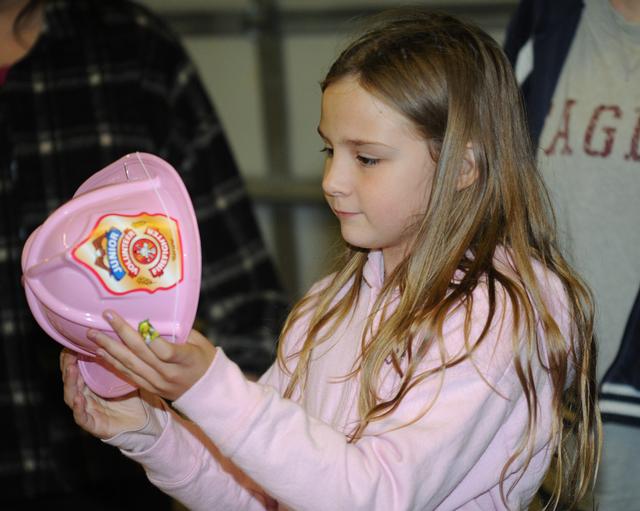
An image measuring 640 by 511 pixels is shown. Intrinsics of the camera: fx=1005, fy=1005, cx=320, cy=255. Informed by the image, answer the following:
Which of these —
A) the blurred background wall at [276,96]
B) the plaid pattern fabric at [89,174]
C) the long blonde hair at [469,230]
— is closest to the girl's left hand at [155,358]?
the long blonde hair at [469,230]

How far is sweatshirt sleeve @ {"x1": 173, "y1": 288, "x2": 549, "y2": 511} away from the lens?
1055 millimetres

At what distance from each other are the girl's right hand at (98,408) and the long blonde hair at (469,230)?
0.97 feet

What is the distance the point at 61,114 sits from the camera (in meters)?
1.93

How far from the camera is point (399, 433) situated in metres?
1.09

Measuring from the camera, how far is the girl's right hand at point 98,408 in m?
1.26

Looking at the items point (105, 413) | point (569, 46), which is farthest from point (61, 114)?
point (569, 46)

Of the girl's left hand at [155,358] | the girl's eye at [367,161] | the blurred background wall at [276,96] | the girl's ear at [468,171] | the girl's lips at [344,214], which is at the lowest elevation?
the blurred background wall at [276,96]

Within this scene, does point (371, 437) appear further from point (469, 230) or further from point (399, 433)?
point (469, 230)

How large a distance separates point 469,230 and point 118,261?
424mm

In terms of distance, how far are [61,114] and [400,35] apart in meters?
0.91

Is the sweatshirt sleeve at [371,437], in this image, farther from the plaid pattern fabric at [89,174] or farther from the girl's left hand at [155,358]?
the plaid pattern fabric at [89,174]

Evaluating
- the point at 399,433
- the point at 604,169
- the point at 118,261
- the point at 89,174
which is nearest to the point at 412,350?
the point at 399,433

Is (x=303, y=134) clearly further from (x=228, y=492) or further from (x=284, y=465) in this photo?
(x=284, y=465)

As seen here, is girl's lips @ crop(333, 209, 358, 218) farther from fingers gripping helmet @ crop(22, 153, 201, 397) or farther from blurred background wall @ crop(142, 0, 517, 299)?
blurred background wall @ crop(142, 0, 517, 299)
